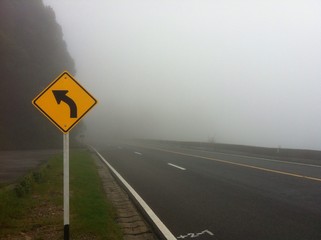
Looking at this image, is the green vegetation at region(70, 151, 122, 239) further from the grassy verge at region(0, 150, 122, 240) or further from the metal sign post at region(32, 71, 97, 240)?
the metal sign post at region(32, 71, 97, 240)

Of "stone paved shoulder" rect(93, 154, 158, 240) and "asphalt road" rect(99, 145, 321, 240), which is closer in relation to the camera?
"asphalt road" rect(99, 145, 321, 240)

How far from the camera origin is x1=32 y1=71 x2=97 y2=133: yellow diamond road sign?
6.28m

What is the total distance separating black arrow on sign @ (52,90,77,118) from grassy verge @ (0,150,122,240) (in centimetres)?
203

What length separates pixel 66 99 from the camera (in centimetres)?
633

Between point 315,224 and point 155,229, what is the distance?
2.75 m

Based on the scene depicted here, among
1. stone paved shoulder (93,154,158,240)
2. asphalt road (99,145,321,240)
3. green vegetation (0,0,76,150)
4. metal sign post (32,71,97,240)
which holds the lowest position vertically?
stone paved shoulder (93,154,158,240)

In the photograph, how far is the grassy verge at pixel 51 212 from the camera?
6797 mm

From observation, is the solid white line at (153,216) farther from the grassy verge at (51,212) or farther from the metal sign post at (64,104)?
the metal sign post at (64,104)

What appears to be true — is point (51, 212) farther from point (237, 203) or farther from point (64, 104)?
point (237, 203)

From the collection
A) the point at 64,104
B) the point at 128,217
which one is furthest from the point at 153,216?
the point at 64,104

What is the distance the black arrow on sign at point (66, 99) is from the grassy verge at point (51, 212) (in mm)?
2034

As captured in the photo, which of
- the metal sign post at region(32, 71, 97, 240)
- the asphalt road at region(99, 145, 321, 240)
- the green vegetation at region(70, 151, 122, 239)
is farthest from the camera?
the green vegetation at region(70, 151, 122, 239)

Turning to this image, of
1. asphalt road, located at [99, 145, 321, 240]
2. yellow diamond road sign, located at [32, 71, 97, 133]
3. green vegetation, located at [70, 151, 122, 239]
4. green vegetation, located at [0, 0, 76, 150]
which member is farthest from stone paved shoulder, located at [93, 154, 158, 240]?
green vegetation, located at [0, 0, 76, 150]

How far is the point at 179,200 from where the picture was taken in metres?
9.80
